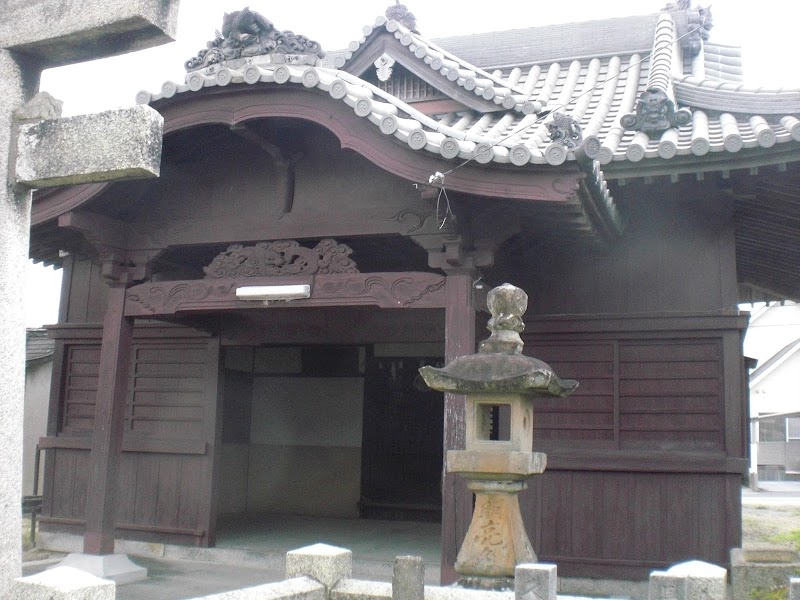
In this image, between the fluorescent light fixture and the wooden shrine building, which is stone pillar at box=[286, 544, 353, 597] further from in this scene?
the fluorescent light fixture

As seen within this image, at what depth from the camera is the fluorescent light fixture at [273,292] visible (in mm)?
7520

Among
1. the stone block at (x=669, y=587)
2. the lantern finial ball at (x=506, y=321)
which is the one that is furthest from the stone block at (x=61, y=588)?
the lantern finial ball at (x=506, y=321)

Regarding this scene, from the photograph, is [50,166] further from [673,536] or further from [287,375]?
[287,375]

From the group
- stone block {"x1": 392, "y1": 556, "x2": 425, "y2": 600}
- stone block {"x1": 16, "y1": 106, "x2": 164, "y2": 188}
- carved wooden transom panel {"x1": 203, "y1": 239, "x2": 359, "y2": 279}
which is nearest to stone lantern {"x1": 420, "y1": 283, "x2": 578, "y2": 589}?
stone block {"x1": 392, "y1": 556, "x2": 425, "y2": 600}

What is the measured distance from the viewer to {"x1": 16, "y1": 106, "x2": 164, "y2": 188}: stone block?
10.8 ft

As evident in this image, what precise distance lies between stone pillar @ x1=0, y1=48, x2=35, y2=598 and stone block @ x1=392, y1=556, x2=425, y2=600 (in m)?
2.13

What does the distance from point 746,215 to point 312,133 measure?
14.2ft

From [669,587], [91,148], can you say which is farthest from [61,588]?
[669,587]

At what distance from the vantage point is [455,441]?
272 inches

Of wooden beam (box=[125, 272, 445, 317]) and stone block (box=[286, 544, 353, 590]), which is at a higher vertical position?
wooden beam (box=[125, 272, 445, 317])

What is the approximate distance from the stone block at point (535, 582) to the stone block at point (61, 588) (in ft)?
6.61

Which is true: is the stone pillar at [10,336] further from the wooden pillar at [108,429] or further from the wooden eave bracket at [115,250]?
the wooden pillar at [108,429]

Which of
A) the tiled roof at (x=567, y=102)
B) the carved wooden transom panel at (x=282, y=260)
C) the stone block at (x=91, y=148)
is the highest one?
the tiled roof at (x=567, y=102)

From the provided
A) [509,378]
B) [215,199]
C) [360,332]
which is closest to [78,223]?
[215,199]
